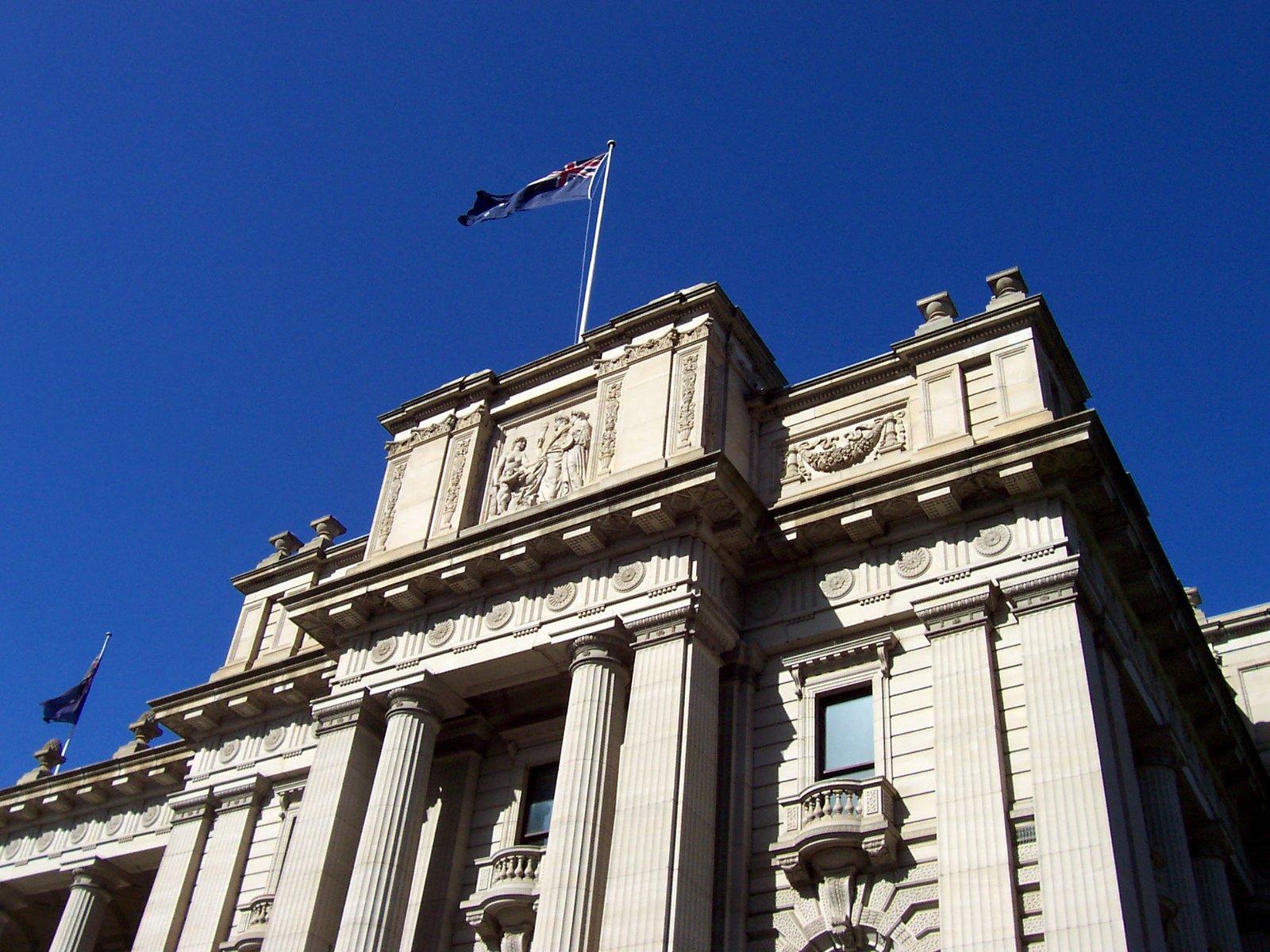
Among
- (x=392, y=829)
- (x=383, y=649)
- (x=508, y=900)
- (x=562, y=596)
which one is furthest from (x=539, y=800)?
(x=383, y=649)

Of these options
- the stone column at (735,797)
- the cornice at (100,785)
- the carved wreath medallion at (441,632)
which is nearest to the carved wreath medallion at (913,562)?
the stone column at (735,797)

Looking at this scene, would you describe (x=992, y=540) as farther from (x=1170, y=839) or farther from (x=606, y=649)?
(x=606, y=649)

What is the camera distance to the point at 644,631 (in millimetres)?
23219

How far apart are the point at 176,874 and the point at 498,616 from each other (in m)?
10.2

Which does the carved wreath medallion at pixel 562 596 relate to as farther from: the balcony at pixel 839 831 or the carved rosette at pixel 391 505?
the balcony at pixel 839 831

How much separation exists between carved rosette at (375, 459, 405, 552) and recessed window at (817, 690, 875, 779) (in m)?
10.5

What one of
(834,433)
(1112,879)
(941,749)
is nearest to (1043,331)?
(834,433)

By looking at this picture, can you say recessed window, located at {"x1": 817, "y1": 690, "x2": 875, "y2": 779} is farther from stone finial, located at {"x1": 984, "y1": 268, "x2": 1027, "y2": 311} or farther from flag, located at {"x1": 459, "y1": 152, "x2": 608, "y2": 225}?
flag, located at {"x1": 459, "y1": 152, "x2": 608, "y2": 225}

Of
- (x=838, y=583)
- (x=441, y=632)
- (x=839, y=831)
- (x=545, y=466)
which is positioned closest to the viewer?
(x=839, y=831)

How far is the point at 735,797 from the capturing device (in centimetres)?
2228

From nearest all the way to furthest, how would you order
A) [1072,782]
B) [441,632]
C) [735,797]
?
[1072,782] → [735,797] → [441,632]

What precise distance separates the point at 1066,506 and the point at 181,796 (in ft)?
66.5

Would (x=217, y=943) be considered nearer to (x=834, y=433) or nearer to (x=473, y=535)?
(x=473, y=535)

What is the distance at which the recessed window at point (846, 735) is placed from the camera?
2223 cm
